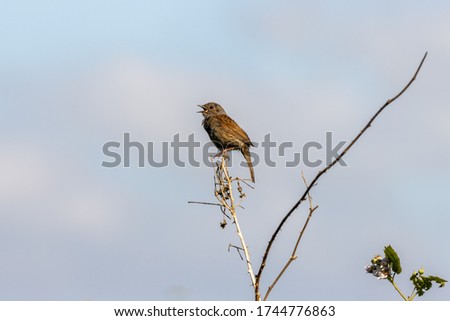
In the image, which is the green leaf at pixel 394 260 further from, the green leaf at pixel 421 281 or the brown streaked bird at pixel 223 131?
the brown streaked bird at pixel 223 131

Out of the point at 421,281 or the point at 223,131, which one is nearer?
the point at 421,281

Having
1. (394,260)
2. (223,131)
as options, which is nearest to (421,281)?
(394,260)

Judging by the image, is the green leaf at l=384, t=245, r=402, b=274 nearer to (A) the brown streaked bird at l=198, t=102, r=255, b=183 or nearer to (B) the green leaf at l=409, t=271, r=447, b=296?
(B) the green leaf at l=409, t=271, r=447, b=296

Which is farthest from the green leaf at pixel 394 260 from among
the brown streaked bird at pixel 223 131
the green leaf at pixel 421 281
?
the brown streaked bird at pixel 223 131

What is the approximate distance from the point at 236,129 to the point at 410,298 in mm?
Answer: 8617

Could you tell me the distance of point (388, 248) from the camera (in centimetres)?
355

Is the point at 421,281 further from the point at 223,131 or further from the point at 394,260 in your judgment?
the point at 223,131

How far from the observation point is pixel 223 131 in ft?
38.3

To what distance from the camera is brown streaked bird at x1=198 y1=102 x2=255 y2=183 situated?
11328 millimetres

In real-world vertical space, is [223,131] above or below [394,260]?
above

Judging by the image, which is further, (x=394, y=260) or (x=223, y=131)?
(x=223, y=131)

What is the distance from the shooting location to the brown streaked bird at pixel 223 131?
446 inches
